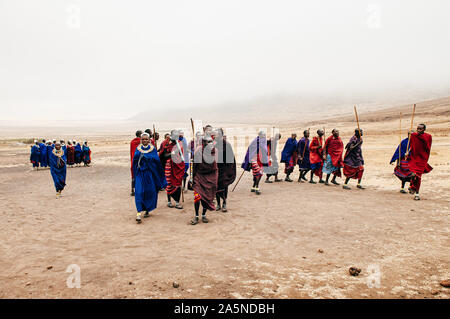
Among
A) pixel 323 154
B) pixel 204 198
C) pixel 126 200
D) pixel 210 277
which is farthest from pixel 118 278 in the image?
pixel 323 154

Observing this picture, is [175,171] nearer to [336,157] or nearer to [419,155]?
[336,157]

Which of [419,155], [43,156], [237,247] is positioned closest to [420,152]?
[419,155]

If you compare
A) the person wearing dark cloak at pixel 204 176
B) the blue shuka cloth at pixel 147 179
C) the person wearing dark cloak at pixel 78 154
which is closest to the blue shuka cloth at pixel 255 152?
the person wearing dark cloak at pixel 204 176

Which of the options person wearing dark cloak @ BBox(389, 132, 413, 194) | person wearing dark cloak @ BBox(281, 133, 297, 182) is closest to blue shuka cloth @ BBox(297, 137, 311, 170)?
person wearing dark cloak @ BBox(281, 133, 297, 182)

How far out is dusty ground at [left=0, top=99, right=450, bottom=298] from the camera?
3.99m

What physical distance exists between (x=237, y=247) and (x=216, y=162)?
2.54 metres

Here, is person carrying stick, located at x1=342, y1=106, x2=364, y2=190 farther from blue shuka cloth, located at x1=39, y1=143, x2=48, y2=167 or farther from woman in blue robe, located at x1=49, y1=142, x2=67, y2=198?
blue shuka cloth, located at x1=39, y1=143, x2=48, y2=167

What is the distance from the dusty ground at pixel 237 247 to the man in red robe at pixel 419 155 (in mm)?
630

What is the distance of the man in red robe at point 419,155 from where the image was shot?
9031 mm

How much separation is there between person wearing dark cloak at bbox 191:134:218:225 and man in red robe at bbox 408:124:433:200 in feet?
20.7

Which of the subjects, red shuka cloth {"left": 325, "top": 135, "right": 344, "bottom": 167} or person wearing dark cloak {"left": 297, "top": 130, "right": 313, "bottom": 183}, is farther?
person wearing dark cloak {"left": 297, "top": 130, "right": 313, "bottom": 183}

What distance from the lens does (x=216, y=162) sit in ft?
24.5

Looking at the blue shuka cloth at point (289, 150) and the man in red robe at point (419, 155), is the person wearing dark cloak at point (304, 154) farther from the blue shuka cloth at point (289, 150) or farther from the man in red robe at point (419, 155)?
the man in red robe at point (419, 155)
